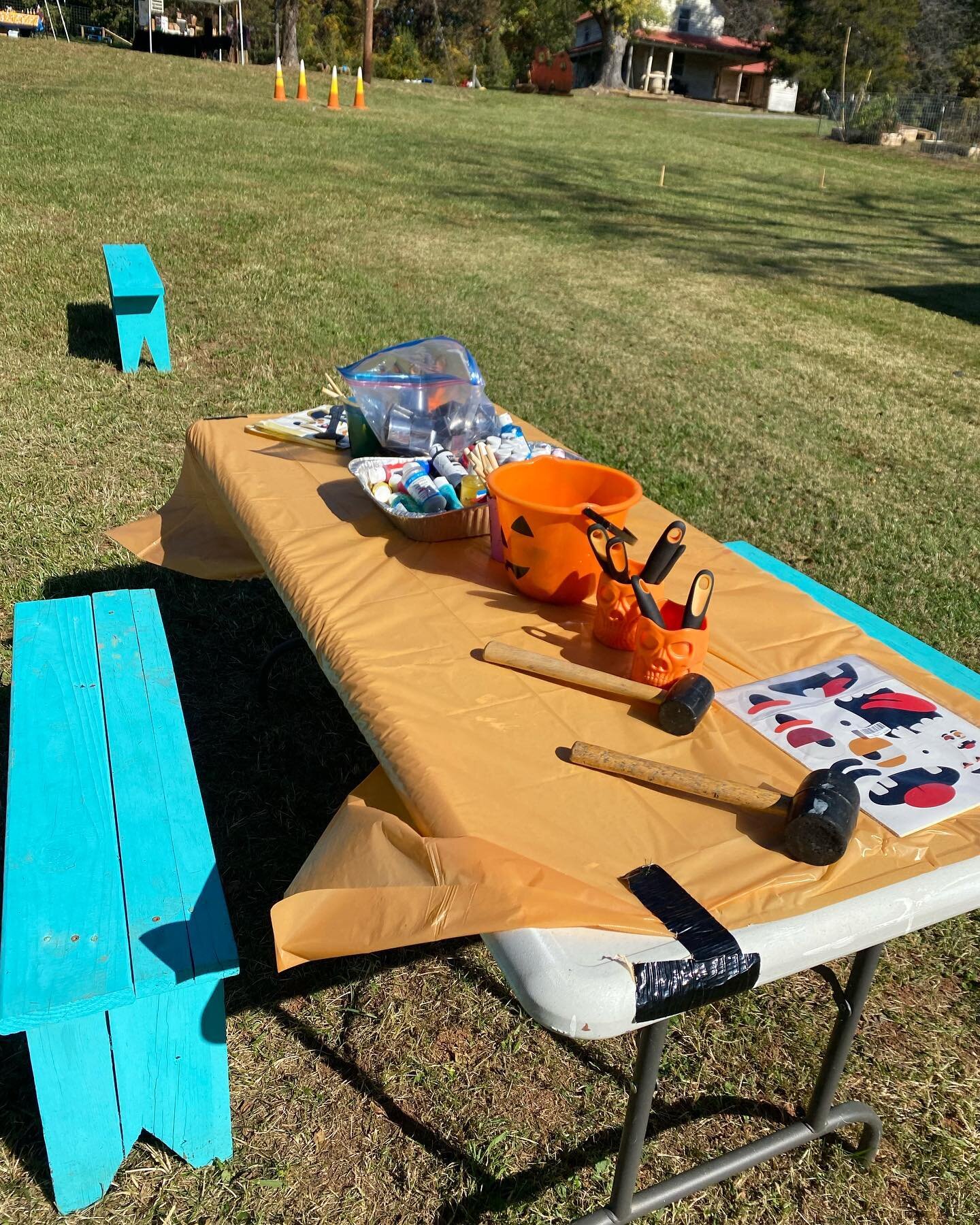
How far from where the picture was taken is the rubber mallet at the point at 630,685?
163 centimetres

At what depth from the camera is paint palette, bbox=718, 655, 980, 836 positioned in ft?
4.87

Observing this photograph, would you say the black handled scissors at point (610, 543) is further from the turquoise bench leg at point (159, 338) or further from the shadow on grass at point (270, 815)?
the turquoise bench leg at point (159, 338)

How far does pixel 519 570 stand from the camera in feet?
6.60

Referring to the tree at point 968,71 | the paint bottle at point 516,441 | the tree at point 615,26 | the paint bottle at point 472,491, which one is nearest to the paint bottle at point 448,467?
the paint bottle at point 472,491

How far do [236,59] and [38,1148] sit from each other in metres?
35.0

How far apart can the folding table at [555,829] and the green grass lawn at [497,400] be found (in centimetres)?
34

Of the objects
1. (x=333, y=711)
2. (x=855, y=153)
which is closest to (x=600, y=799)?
(x=333, y=711)

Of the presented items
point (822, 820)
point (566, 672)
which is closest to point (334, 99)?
point (566, 672)

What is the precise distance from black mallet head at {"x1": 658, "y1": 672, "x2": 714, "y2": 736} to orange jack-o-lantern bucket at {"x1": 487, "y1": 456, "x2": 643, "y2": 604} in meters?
0.38

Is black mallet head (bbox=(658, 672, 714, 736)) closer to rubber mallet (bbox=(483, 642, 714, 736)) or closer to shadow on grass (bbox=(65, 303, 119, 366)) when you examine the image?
rubber mallet (bbox=(483, 642, 714, 736))

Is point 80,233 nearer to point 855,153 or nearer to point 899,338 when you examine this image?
point 899,338

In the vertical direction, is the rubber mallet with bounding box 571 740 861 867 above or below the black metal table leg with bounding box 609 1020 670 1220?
above

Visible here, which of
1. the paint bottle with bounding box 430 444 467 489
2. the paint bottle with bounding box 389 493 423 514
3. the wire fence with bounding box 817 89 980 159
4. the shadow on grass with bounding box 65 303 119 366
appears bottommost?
the shadow on grass with bounding box 65 303 119 366

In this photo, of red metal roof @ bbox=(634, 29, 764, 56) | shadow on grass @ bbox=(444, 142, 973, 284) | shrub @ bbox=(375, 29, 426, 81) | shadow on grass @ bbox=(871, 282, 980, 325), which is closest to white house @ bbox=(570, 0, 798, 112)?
red metal roof @ bbox=(634, 29, 764, 56)
